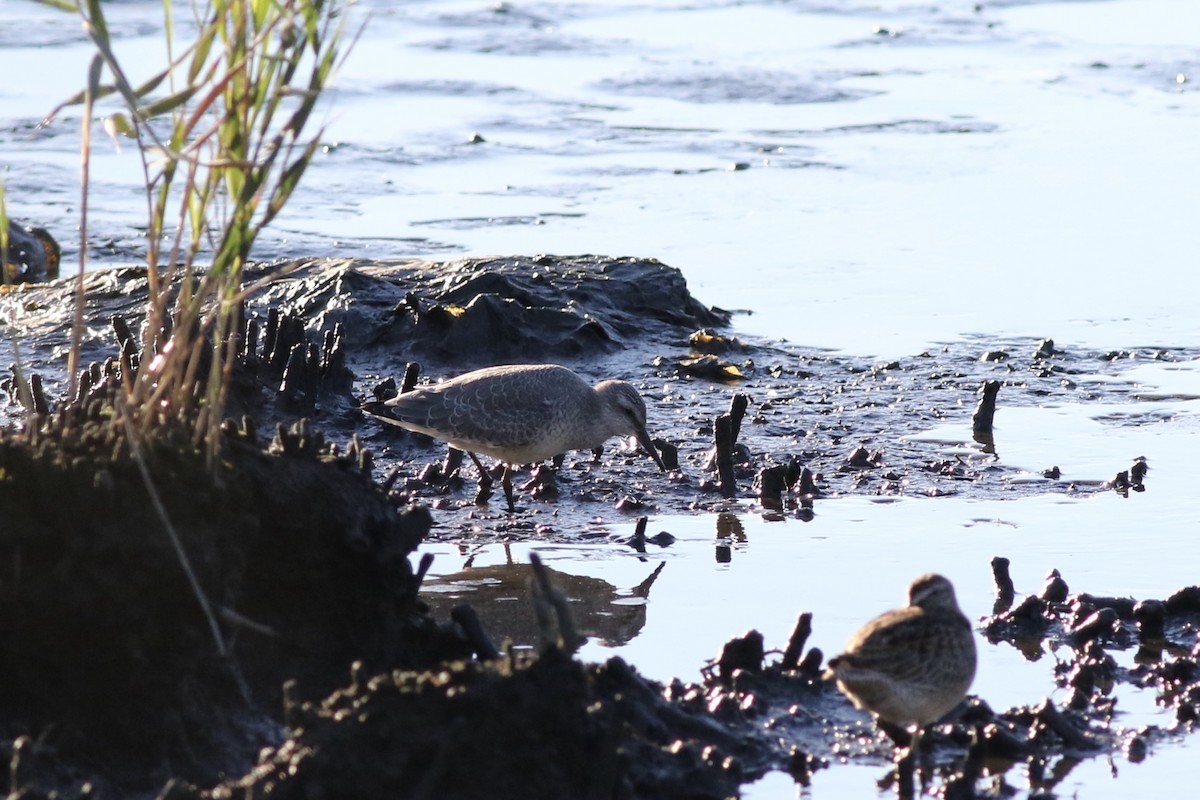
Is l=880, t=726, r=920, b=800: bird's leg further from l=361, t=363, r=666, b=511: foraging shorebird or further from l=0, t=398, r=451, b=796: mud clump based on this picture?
l=361, t=363, r=666, b=511: foraging shorebird

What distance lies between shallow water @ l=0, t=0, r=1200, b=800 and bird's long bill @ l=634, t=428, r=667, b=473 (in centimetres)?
83

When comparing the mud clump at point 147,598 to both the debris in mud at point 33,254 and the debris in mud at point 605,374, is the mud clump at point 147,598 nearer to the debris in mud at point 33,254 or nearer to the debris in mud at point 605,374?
the debris in mud at point 605,374

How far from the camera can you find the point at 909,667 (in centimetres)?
575

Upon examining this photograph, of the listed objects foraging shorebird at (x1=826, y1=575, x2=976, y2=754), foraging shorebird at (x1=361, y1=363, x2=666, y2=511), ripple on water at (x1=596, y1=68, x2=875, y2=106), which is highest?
ripple on water at (x1=596, y1=68, x2=875, y2=106)

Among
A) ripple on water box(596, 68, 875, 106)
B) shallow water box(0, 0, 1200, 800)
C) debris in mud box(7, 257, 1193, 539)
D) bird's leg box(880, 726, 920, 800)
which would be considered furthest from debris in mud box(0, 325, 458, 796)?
ripple on water box(596, 68, 875, 106)

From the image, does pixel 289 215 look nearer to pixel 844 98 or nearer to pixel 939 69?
pixel 844 98

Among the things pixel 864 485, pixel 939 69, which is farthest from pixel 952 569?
pixel 939 69

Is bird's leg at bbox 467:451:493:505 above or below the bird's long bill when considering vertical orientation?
Result: below

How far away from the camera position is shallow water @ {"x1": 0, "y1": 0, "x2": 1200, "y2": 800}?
8086mm

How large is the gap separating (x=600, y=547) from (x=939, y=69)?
16532mm

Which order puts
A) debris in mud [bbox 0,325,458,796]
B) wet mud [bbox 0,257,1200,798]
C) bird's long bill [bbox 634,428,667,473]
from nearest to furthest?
wet mud [bbox 0,257,1200,798], debris in mud [bbox 0,325,458,796], bird's long bill [bbox 634,428,667,473]

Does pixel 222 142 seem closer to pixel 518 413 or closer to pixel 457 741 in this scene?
pixel 457 741

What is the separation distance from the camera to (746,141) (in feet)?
63.8

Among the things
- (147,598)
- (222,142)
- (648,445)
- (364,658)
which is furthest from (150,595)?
(648,445)
